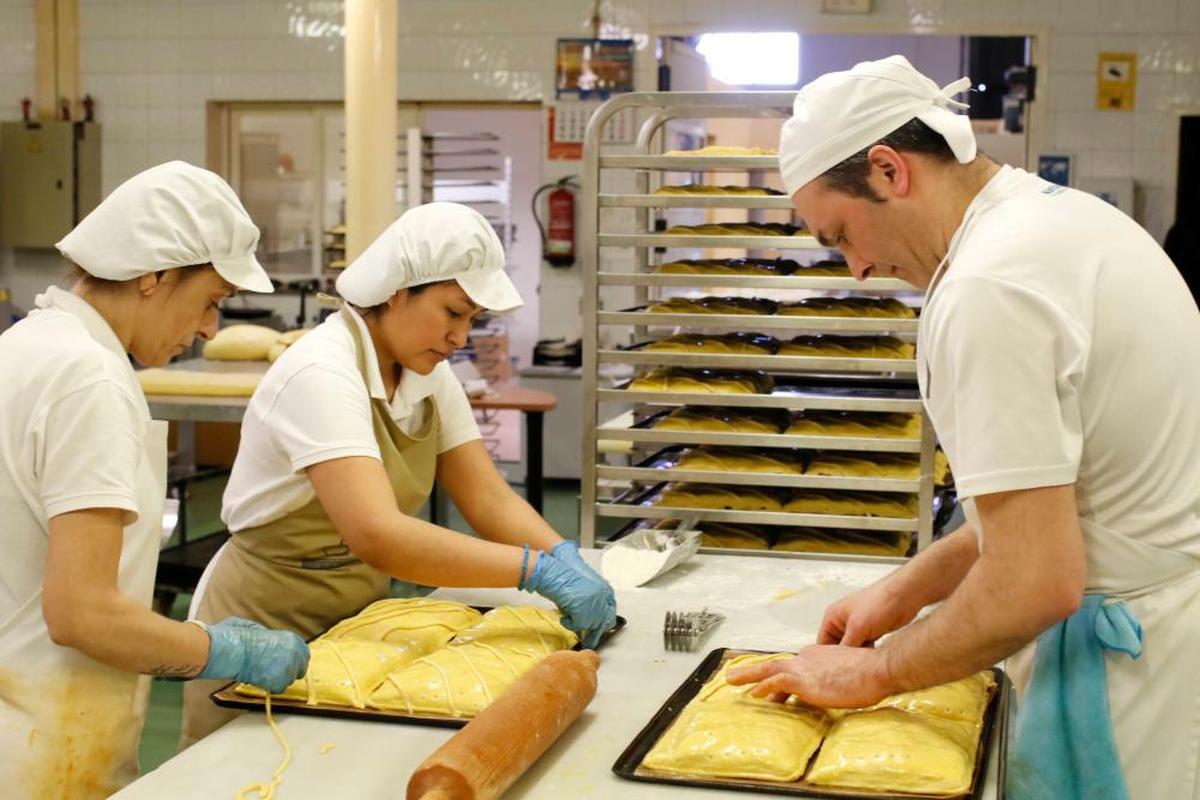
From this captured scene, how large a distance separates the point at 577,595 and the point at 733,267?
51.0 inches

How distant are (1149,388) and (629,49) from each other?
6.54 meters

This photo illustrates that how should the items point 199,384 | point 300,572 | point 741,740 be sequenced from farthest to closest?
point 199,384 < point 300,572 < point 741,740

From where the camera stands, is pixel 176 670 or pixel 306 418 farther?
pixel 306 418

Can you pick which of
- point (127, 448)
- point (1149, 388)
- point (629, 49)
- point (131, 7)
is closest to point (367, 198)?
point (127, 448)

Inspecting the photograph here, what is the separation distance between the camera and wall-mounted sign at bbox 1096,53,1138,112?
7.18m

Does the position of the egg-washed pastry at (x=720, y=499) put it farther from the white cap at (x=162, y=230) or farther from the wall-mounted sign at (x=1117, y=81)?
the wall-mounted sign at (x=1117, y=81)

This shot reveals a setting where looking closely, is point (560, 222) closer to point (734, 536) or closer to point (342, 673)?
point (734, 536)

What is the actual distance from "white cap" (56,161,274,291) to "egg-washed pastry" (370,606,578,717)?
63 centimetres

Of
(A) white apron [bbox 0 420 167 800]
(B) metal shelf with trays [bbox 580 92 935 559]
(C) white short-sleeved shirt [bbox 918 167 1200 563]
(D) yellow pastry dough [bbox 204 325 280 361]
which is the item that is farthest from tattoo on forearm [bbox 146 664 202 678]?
(D) yellow pastry dough [bbox 204 325 280 361]

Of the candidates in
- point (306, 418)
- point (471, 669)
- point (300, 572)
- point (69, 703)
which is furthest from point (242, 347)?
point (471, 669)

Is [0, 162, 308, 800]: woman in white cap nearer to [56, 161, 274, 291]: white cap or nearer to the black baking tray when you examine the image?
[56, 161, 274, 291]: white cap

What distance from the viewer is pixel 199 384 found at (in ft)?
15.9

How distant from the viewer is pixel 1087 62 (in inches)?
284

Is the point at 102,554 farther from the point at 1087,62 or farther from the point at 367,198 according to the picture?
the point at 1087,62
